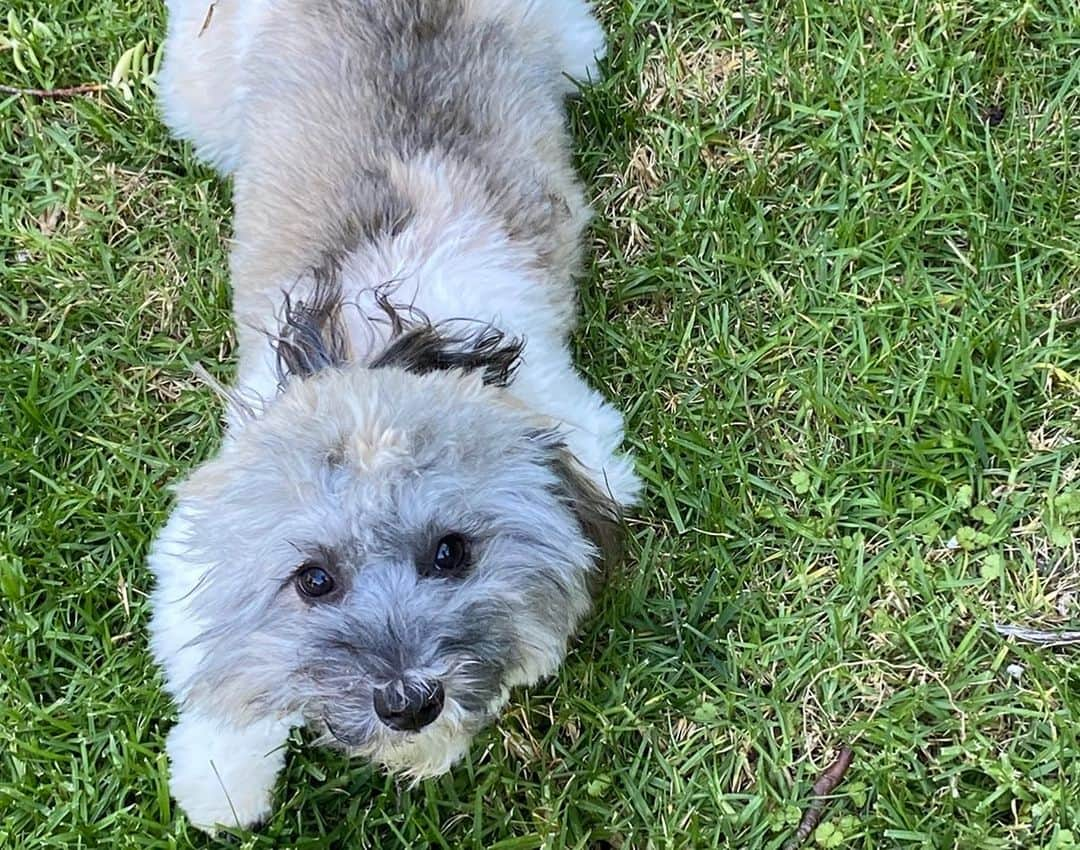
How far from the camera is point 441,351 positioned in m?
2.68

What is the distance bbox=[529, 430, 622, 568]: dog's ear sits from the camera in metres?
2.67

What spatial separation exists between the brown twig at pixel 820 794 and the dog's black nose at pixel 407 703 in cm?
128

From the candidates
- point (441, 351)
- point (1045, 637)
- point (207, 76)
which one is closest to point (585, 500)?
point (441, 351)

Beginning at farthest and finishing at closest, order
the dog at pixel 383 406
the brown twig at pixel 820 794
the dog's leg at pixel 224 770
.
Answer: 1. the brown twig at pixel 820 794
2. the dog's leg at pixel 224 770
3. the dog at pixel 383 406

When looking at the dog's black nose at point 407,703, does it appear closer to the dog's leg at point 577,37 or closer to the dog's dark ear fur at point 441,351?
the dog's dark ear fur at point 441,351

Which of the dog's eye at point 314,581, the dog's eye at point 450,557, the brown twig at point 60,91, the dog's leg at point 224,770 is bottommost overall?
the dog's leg at point 224,770

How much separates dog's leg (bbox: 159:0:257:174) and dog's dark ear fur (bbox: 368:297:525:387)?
1298 mm

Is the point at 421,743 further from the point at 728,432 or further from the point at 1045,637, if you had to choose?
the point at 1045,637

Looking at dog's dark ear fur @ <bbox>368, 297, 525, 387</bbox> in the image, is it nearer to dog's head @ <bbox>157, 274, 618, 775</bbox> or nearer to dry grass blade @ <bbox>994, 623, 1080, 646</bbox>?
dog's head @ <bbox>157, 274, 618, 775</bbox>

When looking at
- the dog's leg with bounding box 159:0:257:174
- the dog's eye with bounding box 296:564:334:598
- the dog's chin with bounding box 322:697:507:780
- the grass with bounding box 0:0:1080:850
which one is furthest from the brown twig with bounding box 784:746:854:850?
the dog's leg with bounding box 159:0:257:174

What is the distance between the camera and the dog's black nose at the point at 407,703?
240 cm

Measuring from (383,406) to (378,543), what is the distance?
11.7 inches

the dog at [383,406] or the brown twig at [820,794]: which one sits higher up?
the dog at [383,406]

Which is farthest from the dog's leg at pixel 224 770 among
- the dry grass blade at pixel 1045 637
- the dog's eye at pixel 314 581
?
the dry grass blade at pixel 1045 637
